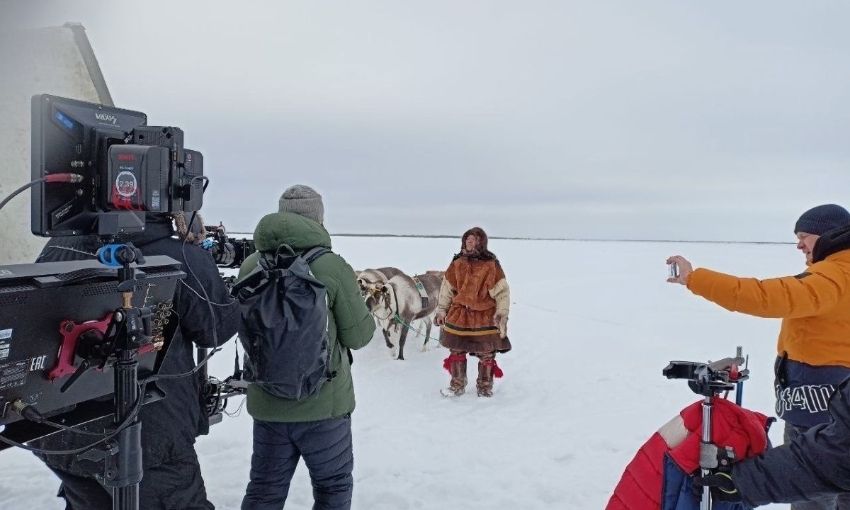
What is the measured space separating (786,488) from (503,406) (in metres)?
3.85

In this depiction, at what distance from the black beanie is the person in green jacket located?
7.11 feet

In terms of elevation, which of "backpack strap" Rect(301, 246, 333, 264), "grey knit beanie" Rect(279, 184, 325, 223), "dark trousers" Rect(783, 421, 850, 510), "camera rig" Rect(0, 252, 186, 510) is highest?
"grey knit beanie" Rect(279, 184, 325, 223)

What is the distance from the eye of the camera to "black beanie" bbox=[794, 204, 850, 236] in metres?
2.69

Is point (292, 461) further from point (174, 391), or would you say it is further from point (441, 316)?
point (441, 316)

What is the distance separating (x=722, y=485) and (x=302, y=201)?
2066mm

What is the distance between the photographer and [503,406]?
5.55 meters

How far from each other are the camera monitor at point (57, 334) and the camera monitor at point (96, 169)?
0.78 ft

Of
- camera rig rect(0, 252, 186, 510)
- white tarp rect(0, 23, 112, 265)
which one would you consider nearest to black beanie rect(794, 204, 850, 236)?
camera rig rect(0, 252, 186, 510)

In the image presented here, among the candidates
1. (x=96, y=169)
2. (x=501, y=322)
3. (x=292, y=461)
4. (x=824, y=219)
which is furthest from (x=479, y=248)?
(x=96, y=169)

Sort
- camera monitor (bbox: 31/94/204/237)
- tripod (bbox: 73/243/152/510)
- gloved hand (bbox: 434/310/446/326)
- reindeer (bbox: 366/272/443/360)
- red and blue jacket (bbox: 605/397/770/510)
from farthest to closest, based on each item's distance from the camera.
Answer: reindeer (bbox: 366/272/443/360), gloved hand (bbox: 434/310/446/326), red and blue jacket (bbox: 605/397/770/510), camera monitor (bbox: 31/94/204/237), tripod (bbox: 73/243/152/510)

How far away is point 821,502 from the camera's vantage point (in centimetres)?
255

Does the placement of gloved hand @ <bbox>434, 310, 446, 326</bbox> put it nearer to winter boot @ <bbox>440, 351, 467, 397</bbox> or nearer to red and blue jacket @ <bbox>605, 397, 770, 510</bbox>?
winter boot @ <bbox>440, 351, 467, 397</bbox>

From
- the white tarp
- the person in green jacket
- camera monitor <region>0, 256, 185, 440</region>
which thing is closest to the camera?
camera monitor <region>0, 256, 185, 440</region>

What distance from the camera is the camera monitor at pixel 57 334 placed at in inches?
49.2
